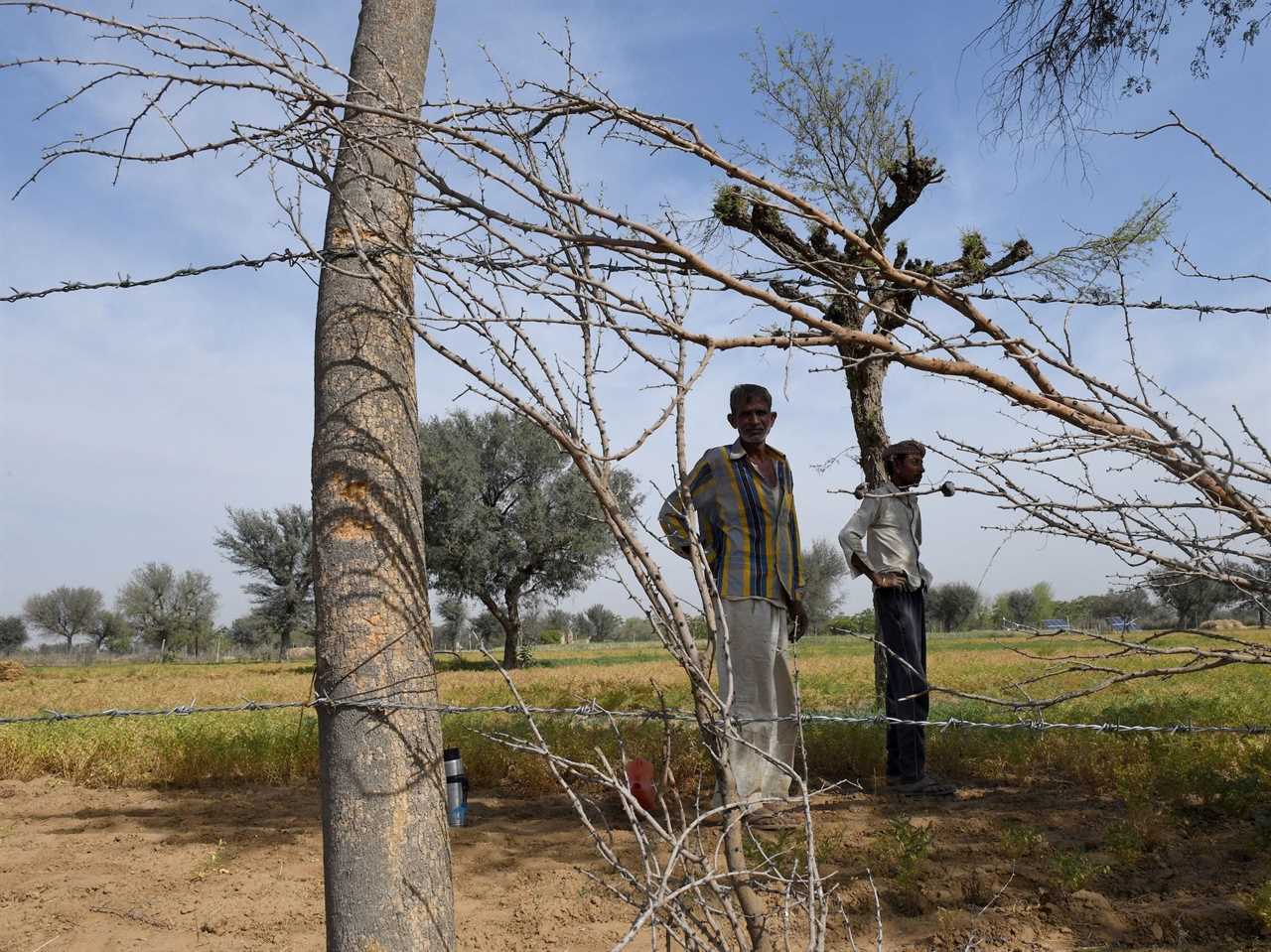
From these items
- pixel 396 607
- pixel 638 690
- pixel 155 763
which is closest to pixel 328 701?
pixel 396 607

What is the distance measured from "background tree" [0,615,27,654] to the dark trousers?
291 ft

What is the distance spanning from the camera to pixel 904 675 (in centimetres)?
517

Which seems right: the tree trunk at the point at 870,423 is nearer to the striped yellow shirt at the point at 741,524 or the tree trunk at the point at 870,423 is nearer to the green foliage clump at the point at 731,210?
the green foliage clump at the point at 731,210

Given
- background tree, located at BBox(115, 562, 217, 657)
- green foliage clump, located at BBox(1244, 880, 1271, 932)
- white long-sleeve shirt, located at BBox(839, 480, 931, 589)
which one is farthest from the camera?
background tree, located at BBox(115, 562, 217, 657)

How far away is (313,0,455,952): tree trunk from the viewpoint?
2.54 metres

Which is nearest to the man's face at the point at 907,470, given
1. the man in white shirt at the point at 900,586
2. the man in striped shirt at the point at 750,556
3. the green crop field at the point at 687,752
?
the man in white shirt at the point at 900,586

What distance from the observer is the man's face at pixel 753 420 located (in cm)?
466

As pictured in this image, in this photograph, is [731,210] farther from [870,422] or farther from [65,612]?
[65,612]

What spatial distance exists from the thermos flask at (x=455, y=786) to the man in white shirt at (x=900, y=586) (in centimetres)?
231

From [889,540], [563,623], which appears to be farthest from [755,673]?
[563,623]

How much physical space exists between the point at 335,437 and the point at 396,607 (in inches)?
20.9

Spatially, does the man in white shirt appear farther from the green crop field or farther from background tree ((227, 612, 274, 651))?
background tree ((227, 612, 274, 651))

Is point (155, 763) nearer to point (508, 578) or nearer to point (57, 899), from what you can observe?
point (57, 899)

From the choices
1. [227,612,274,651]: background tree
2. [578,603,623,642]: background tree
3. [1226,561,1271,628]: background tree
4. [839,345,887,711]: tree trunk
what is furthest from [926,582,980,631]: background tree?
[1226,561,1271,628]: background tree
